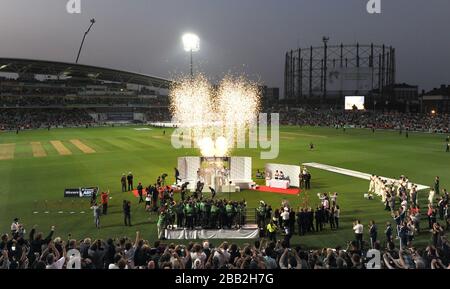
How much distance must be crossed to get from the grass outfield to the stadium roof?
1764 inches

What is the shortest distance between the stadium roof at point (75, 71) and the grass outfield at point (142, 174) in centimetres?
4480

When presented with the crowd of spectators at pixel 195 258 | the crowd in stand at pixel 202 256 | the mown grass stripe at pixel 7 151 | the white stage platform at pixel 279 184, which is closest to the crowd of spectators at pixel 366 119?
the white stage platform at pixel 279 184

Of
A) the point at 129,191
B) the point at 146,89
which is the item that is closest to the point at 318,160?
the point at 129,191

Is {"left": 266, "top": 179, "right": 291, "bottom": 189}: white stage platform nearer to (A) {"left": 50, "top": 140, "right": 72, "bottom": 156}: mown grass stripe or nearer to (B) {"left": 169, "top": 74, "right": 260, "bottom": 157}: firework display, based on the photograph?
(B) {"left": 169, "top": 74, "right": 260, "bottom": 157}: firework display

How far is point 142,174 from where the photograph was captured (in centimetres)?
3106

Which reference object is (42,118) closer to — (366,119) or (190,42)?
(190,42)

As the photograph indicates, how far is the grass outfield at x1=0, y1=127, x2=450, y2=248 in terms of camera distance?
18656 mm

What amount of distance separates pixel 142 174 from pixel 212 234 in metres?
15.4

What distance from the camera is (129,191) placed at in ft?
83.5

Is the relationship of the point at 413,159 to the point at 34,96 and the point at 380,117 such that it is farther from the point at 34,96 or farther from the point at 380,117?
the point at 34,96

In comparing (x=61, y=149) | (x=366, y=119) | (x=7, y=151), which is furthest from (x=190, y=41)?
(x=366, y=119)
